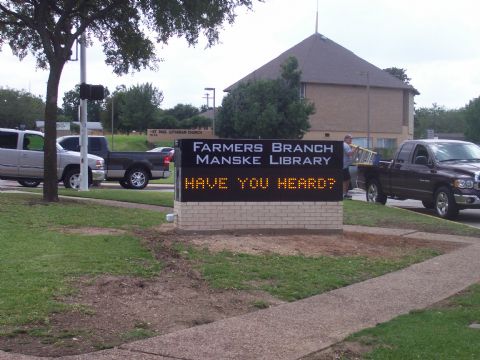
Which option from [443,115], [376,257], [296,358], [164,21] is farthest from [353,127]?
[296,358]

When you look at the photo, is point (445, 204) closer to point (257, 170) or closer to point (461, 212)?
point (461, 212)

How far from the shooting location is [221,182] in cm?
1166

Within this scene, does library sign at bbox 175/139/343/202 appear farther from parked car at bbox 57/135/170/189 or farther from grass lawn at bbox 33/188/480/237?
parked car at bbox 57/135/170/189

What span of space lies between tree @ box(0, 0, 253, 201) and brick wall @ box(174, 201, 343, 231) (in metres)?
5.40

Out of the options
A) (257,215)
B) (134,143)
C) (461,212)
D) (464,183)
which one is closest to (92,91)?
(257,215)

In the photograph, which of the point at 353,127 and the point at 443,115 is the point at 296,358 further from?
the point at 443,115

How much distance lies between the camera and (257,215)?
38.8 feet

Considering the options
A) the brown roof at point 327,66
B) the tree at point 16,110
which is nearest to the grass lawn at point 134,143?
the brown roof at point 327,66

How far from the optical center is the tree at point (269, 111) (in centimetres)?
5775

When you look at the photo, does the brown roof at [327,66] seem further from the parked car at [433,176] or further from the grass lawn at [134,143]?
the parked car at [433,176]

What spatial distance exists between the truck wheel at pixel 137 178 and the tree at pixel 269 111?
109 feet

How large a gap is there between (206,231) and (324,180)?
7.31 feet

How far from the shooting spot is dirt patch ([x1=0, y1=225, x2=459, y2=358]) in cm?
585

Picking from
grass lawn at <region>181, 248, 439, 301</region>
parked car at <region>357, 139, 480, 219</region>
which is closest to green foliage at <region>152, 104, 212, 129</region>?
parked car at <region>357, 139, 480, 219</region>
